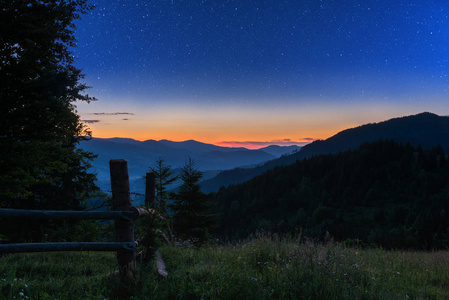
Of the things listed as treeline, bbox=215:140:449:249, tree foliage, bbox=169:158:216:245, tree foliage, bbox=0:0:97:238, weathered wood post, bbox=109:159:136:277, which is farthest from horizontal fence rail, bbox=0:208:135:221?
treeline, bbox=215:140:449:249

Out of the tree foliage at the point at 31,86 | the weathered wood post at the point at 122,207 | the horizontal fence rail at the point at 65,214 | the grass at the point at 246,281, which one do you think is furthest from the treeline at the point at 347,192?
the horizontal fence rail at the point at 65,214

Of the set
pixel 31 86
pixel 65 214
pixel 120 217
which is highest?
pixel 31 86

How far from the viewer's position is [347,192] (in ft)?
504

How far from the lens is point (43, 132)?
10938 mm

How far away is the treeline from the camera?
408 feet

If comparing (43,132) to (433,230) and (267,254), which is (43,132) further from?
(433,230)

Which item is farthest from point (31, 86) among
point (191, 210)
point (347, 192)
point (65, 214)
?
point (347, 192)

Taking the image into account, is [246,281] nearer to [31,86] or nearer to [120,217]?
[120,217]

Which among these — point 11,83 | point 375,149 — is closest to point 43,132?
point 11,83

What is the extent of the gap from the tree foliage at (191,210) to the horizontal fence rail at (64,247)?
1257cm

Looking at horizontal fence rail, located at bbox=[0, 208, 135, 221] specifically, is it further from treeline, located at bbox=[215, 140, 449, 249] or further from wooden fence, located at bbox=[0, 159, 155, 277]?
treeline, located at bbox=[215, 140, 449, 249]

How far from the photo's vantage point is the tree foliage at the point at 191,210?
674 inches

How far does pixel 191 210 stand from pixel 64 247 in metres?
13.4

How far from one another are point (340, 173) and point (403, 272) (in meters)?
174
